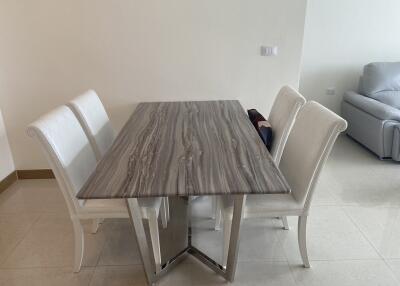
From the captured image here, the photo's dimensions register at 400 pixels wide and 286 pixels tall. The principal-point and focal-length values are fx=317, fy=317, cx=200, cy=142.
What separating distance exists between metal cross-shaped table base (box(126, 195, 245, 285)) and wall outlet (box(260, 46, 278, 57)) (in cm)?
154

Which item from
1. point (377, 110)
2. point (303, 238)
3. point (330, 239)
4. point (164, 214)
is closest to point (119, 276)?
point (164, 214)

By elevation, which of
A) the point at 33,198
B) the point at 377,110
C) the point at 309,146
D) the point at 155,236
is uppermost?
the point at 309,146

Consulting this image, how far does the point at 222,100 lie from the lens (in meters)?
2.70

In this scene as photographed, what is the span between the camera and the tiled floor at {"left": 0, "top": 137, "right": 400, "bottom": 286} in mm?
1858

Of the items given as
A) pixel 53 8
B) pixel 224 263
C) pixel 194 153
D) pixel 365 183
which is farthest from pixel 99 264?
pixel 365 183

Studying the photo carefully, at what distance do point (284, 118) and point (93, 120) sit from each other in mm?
1273

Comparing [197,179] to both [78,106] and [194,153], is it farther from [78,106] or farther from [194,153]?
[78,106]

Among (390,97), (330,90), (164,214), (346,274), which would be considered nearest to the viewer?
(346,274)

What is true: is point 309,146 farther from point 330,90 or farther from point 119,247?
point 330,90

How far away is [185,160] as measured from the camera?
1572mm

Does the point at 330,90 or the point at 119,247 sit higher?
the point at 330,90

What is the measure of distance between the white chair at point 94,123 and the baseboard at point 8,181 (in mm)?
1163

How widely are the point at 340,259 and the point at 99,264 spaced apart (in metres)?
1.50

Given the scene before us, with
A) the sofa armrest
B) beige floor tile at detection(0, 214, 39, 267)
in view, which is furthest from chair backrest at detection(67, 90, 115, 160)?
the sofa armrest
